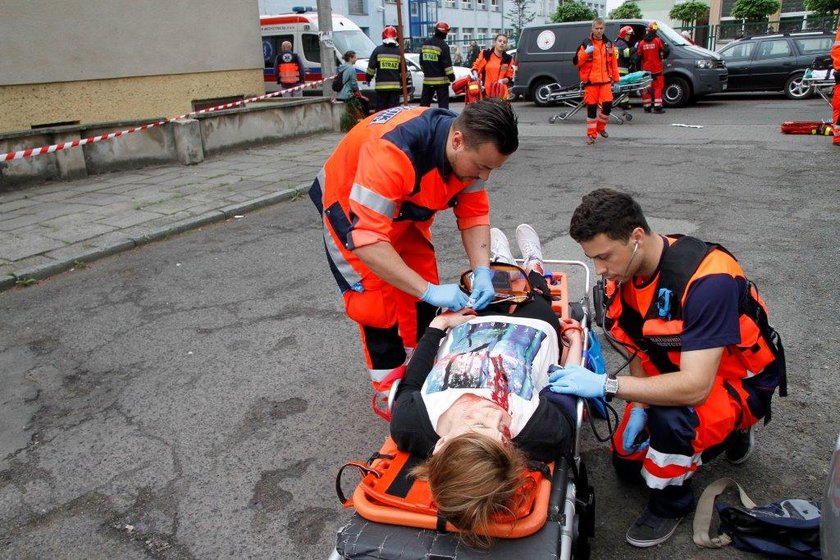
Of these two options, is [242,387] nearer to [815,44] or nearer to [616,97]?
[616,97]

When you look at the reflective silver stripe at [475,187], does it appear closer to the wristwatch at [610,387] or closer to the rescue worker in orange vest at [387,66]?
the wristwatch at [610,387]

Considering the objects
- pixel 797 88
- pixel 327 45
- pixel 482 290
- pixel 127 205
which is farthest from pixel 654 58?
pixel 482 290

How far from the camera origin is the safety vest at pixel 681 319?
2252mm

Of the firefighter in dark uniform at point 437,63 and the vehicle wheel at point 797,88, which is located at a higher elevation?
the firefighter in dark uniform at point 437,63

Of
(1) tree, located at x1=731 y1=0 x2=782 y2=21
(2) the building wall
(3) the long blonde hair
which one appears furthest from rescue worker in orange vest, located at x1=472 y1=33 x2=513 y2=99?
(1) tree, located at x1=731 y1=0 x2=782 y2=21

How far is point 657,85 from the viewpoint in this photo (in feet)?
46.1

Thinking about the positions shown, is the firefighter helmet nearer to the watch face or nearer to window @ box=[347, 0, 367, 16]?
the watch face

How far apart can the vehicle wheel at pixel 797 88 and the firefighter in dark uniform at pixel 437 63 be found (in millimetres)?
8510

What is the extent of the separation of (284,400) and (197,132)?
7000mm

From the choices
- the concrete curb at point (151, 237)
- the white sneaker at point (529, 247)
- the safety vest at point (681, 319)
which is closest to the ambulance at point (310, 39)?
the concrete curb at point (151, 237)

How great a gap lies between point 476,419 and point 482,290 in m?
0.83

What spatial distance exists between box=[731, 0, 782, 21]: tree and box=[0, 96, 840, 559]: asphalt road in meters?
33.7

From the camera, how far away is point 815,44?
14.6 m

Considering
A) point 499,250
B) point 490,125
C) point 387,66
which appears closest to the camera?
point 490,125
